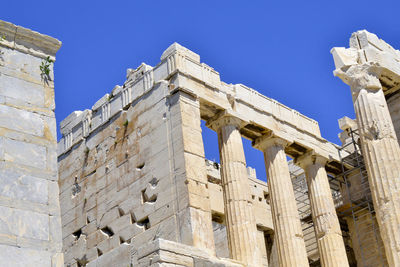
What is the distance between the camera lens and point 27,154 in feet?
27.4

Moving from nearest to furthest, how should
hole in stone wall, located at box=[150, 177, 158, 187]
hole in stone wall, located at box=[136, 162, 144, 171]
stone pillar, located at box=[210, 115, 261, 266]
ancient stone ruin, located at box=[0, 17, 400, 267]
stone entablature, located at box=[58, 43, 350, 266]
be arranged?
ancient stone ruin, located at box=[0, 17, 400, 267], stone entablature, located at box=[58, 43, 350, 266], stone pillar, located at box=[210, 115, 261, 266], hole in stone wall, located at box=[150, 177, 158, 187], hole in stone wall, located at box=[136, 162, 144, 171]

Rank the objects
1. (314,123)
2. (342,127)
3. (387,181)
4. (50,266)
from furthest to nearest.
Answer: (342,127)
(314,123)
(387,181)
(50,266)

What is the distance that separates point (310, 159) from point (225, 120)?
407cm

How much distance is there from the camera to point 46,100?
8.95m

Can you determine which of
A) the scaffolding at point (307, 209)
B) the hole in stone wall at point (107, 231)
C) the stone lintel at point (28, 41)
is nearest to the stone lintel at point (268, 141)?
the scaffolding at point (307, 209)

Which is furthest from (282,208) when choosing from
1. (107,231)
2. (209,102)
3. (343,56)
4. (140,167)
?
(107,231)

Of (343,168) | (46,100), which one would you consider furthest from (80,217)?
(46,100)

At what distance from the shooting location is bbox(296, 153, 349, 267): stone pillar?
21047 mm

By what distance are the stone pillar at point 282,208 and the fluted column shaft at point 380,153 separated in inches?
99.8

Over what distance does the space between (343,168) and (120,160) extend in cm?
834

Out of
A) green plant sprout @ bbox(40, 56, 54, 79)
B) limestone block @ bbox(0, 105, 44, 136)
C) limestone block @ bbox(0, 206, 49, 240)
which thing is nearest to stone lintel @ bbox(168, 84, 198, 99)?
green plant sprout @ bbox(40, 56, 54, 79)

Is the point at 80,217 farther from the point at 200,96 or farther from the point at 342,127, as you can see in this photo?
the point at 342,127

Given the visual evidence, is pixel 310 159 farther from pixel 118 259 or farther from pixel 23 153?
pixel 23 153

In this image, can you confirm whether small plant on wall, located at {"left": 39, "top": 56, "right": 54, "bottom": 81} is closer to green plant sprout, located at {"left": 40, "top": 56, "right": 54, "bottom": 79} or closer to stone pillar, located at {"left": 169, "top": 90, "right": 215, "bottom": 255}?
green plant sprout, located at {"left": 40, "top": 56, "right": 54, "bottom": 79}
